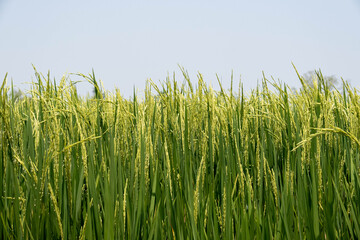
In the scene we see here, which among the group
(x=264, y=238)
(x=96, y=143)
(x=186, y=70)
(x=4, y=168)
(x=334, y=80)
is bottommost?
(x=264, y=238)

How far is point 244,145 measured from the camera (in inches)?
78.5

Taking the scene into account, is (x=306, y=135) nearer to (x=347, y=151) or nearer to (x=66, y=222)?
(x=347, y=151)

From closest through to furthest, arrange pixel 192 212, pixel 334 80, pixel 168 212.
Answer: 1. pixel 192 212
2. pixel 168 212
3. pixel 334 80

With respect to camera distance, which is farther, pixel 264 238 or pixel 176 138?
pixel 176 138

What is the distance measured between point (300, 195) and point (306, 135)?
0.91 ft

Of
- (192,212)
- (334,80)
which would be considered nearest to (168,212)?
(192,212)

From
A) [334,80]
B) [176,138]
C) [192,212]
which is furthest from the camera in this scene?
[334,80]

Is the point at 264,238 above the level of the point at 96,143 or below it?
below

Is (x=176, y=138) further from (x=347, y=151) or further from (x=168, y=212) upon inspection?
(x=347, y=151)

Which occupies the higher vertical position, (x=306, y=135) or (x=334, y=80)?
(x=334, y=80)

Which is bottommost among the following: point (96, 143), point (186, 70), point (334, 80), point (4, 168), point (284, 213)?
point (284, 213)

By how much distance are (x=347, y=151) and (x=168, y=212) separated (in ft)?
3.53

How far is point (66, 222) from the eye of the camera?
1.53 meters

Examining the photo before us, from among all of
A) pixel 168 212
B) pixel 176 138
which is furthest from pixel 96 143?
pixel 168 212
